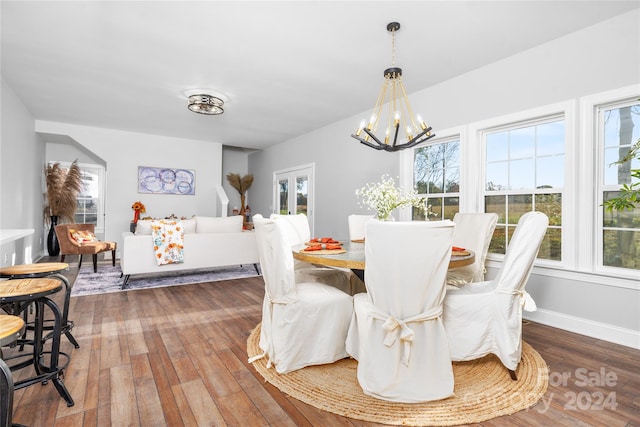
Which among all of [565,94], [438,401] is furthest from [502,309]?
[565,94]

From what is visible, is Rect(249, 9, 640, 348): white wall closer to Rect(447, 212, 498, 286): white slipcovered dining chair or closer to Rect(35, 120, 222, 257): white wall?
Rect(447, 212, 498, 286): white slipcovered dining chair

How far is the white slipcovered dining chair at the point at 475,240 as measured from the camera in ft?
9.52

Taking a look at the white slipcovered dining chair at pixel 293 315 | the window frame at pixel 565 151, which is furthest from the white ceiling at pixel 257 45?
the white slipcovered dining chair at pixel 293 315

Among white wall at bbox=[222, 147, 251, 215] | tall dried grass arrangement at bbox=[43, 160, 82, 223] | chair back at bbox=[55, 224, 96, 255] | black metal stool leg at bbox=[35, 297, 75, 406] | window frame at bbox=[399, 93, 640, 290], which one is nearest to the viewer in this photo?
black metal stool leg at bbox=[35, 297, 75, 406]

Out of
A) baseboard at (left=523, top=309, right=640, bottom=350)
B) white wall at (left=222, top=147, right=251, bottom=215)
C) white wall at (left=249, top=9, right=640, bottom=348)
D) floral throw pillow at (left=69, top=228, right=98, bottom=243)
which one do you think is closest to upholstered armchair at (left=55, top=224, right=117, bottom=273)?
floral throw pillow at (left=69, top=228, right=98, bottom=243)

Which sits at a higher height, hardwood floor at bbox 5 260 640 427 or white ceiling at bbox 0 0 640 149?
white ceiling at bbox 0 0 640 149

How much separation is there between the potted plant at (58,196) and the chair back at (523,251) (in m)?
7.52

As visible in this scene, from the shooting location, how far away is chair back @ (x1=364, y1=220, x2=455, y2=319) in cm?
163

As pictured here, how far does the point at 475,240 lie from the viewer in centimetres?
302

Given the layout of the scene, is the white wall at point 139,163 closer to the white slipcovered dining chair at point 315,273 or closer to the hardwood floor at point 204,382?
the hardwood floor at point 204,382

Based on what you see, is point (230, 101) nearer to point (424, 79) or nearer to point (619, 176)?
point (424, 79)

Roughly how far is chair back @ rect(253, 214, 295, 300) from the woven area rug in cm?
285

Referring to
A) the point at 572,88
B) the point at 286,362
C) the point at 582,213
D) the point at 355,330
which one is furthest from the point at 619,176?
the point at 286,362

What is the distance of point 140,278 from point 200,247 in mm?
1077
